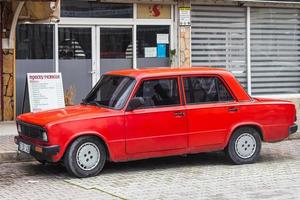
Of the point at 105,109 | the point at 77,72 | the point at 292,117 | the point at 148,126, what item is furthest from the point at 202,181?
the point at 77,72

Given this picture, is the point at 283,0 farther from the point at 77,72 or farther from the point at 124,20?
the point at 77,72

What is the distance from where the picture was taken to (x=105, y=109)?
9.03m

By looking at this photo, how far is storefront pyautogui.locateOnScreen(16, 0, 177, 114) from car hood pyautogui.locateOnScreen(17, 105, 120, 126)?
4897mm

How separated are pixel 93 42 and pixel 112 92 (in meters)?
5.48

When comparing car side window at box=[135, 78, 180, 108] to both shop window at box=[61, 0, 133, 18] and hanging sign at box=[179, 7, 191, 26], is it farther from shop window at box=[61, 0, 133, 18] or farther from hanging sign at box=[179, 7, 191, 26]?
hanging sign at box=[179, 7, 191, 26]

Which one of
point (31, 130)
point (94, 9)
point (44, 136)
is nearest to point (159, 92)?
point (44, 136)

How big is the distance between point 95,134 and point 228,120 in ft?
7.28

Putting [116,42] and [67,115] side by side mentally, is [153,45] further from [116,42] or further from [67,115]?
[67,115]

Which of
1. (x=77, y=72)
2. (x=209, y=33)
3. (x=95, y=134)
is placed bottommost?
(x=95, y=134)

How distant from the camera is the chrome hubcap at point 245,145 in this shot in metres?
9.66

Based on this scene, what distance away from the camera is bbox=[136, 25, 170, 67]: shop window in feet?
49.7

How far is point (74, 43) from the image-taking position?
14461mm

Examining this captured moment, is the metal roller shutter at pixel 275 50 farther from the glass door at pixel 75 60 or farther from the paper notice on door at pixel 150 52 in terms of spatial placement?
the glass door at pixel 75 60

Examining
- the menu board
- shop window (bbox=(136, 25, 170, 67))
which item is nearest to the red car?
the menu board
